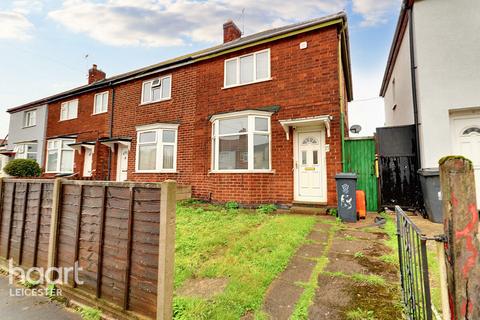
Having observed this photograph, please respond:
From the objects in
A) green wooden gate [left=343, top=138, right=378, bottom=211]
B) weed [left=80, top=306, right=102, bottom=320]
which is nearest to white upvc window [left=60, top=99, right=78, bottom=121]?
weed [left=80, top=306, right=102, bottom=320]

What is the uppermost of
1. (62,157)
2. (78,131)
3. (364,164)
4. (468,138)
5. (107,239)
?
(78,131)

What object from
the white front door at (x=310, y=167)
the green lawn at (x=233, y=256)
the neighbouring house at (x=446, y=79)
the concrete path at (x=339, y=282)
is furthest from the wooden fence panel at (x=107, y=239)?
the neighbouring house at (x=446, y=79)

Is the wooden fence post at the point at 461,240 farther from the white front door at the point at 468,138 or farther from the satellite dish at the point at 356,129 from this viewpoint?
the satellite dish at the point at 356,129

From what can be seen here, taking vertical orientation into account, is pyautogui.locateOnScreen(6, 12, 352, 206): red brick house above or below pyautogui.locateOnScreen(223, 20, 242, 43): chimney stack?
below

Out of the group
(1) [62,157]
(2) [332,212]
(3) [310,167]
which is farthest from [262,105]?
(1) [62,157]

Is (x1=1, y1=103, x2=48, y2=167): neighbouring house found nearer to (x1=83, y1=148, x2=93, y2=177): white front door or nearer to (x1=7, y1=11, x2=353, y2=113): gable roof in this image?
(x1=7, y1=11, x2=353, y2=113): gable roof

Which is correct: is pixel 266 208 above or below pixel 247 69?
below

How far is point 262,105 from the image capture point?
8.48 metres

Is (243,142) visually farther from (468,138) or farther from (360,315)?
(360,315)

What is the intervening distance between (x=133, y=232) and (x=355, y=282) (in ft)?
9.20

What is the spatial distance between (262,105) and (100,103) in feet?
35.1

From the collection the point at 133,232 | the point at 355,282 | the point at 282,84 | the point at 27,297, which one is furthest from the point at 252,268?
the point at 282,84

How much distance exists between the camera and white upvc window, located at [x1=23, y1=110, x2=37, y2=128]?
57.7 feet

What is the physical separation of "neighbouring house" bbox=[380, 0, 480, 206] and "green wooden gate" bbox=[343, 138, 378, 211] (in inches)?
51.3
